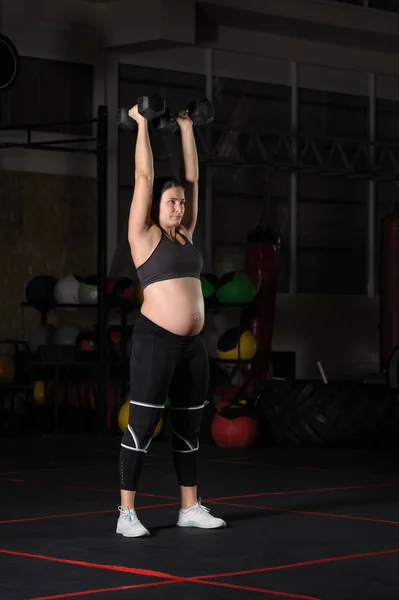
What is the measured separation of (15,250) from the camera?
12281mm

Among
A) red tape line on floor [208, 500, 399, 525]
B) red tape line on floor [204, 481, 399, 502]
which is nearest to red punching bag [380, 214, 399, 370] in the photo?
red tape line on floor [204, 481, 399, 502]

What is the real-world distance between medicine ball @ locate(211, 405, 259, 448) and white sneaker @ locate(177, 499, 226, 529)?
4.23 metres

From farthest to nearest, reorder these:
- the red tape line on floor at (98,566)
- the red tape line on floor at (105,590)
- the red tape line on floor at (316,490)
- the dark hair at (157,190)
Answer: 1. the red tape line on floor at (316,490)
2. the dark hair at (157,190)
3. the red tape line on floor at (98,566)
4. the red tape line on floor at (105,590)

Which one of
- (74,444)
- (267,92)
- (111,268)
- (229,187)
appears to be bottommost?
(74,444)

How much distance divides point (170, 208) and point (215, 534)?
1.40 metres

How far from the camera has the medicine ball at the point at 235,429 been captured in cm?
954

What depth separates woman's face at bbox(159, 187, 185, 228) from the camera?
5137mm

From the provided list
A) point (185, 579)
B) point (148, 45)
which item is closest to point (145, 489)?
point (185, 579)

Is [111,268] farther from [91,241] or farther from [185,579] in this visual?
[185,579]

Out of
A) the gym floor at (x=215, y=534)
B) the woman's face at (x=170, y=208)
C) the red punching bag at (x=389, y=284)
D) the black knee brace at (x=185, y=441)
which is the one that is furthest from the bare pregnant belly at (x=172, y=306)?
the red punching bag at (x=389, y=284)

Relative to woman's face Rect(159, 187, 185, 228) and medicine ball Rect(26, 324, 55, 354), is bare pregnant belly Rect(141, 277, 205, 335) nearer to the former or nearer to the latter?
woman's face Rect(159, 187, 185, 228)

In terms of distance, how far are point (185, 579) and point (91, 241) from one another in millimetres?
8839

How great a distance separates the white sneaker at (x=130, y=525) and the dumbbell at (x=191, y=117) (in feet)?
5.38

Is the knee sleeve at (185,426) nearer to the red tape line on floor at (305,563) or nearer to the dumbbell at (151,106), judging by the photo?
the red tape line on floor at (305,563)
